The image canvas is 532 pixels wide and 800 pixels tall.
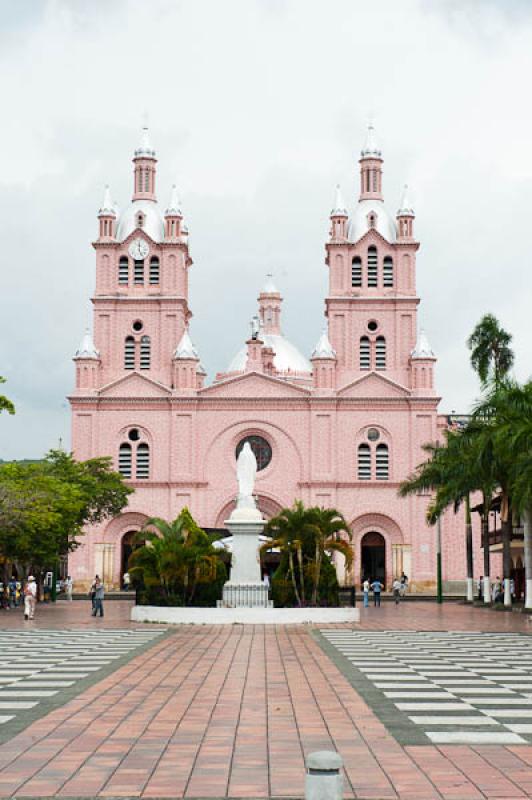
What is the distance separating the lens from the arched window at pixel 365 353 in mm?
63188

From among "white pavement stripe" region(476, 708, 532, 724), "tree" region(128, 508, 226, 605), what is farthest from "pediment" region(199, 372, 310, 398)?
"white pavement stripe" region(476, 708, 532, 724)

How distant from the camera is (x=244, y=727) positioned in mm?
10414

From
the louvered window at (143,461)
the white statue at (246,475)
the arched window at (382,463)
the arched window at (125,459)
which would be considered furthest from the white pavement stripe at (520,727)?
the arched window at (125,459)

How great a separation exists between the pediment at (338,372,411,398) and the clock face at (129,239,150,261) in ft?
43.0

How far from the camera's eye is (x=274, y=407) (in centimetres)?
6197

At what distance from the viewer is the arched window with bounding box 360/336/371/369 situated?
207 feet

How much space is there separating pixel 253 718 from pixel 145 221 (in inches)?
2187

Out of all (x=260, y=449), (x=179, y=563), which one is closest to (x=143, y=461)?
(x=260, y=449)

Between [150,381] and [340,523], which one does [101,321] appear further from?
[340,523]

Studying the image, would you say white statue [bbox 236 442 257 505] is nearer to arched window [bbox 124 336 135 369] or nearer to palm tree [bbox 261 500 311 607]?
palm tree [bbox 261 500 311 607]

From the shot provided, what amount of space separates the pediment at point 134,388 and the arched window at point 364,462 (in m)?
10.5

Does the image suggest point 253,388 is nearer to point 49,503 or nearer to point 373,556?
point 373,556

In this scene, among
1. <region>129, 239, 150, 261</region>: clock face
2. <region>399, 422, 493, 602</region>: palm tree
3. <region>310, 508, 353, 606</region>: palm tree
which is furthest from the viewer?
<region>129, 239, 150, 261</region>: clock face

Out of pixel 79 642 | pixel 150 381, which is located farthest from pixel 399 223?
pixel 79 642
